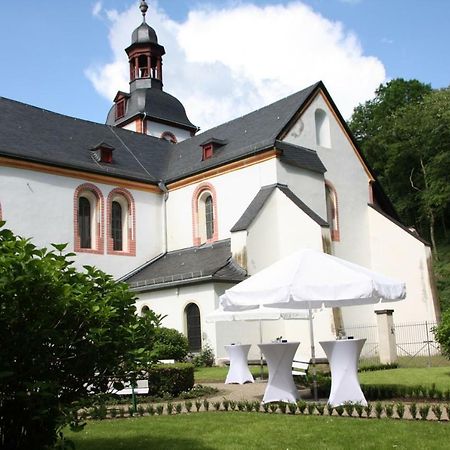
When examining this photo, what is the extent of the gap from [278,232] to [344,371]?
46.4 ft

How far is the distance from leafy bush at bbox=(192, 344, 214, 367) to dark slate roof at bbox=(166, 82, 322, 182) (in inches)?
337

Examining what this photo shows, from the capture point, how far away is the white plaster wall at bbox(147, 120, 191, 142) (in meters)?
39.4

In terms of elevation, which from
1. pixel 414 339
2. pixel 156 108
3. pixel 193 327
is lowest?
pixel 414 339

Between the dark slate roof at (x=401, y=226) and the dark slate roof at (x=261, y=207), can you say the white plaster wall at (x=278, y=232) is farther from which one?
the dark slate roof at (x=401, y=226)

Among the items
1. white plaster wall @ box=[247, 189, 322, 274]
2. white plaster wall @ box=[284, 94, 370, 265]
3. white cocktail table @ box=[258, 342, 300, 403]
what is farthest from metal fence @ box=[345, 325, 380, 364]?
white cocktail table @ box=[258, 342, 300, 403]

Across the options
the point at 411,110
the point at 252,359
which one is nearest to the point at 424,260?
the point at 252,359

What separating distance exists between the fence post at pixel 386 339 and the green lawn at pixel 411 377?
9.85 feet

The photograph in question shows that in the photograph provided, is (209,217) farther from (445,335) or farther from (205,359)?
(445,335)

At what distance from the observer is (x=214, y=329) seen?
21.5m

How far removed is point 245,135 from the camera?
27.0 meters

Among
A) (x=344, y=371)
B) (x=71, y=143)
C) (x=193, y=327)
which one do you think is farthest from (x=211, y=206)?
(x=344, y=371)

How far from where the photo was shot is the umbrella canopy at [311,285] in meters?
9.99

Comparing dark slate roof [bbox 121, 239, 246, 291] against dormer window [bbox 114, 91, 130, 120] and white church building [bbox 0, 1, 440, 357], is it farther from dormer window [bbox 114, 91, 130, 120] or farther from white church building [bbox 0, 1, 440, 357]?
dormer window [bbox 114, 91, 130, 120]

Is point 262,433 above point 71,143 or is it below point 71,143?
below
